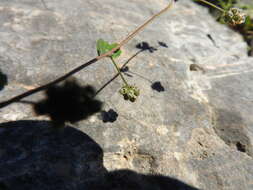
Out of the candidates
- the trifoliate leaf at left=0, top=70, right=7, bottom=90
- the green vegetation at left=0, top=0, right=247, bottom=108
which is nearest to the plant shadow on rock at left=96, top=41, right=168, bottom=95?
the green vegetation at left=0, top=0, right=247, bottom=108

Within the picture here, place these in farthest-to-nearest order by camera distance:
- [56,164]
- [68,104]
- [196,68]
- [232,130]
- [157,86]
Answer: [196,68]
[157,86]
[232,130]
[68,104]
[56,164]

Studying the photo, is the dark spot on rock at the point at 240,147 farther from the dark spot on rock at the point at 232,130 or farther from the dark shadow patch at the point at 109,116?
the dark shadow patch at the point at 109,116

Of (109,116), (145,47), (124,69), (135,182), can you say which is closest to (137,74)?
(124,69)

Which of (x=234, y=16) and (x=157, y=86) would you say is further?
(x=157, y=86)

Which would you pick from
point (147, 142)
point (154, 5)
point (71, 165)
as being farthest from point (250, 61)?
point (71, 165)

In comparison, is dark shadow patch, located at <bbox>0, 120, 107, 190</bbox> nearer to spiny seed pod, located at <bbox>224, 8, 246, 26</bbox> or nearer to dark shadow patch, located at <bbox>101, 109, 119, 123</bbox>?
dark shadow patch, located at <bbox>101, 109, 119, 123</bbox>

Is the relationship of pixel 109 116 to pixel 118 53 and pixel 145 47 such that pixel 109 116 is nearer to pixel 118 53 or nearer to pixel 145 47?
pixel 118 53
